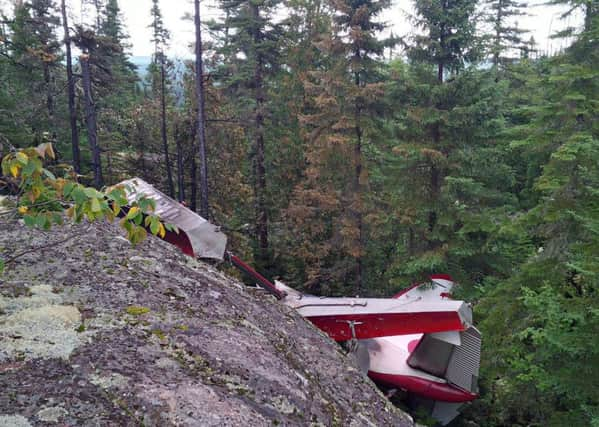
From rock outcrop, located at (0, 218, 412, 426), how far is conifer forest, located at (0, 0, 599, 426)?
1307 millimetres

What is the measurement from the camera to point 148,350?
10.5ft

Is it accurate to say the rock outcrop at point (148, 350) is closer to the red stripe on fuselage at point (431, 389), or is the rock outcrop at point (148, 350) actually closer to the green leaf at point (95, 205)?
the green leaf at point (95, 205)

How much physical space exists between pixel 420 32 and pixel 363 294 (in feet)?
33.5

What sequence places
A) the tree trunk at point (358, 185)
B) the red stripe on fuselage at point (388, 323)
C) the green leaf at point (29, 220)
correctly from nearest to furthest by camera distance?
the green leaf at point (29, 220) → the red stripe on fuselage at point (388, 323) → the tree trunk at point (358, 185)

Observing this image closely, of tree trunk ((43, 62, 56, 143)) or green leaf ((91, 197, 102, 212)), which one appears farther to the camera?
tree trunk ((43, 62, 56, 143))

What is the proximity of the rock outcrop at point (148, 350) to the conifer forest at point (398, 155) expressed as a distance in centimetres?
131

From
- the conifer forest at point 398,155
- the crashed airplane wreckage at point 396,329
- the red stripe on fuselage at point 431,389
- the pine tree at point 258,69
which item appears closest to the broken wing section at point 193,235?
the crashed airplane wreckage at point 396,329

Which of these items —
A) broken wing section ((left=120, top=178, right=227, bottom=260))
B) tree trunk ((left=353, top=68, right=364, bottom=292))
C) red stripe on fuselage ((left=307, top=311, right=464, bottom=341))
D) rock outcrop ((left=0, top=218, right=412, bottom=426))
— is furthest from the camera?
tree trunk ((left=353, top=68, right=364, bottom=292))

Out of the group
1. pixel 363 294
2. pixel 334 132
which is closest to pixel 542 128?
pixel 334 132

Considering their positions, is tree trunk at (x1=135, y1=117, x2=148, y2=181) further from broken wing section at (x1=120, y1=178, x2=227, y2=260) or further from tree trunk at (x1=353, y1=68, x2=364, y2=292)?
broken wing section at (x1=120, y1=178, x2=227, y2=260)

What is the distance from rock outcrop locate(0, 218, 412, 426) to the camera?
8.59 ft

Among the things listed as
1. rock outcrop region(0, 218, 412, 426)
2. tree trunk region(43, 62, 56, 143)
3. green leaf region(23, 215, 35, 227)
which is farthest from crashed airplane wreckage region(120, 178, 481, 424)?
tree trunk region(43, 62, 56, 143)

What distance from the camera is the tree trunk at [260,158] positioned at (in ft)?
63.8

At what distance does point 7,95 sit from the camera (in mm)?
16531
